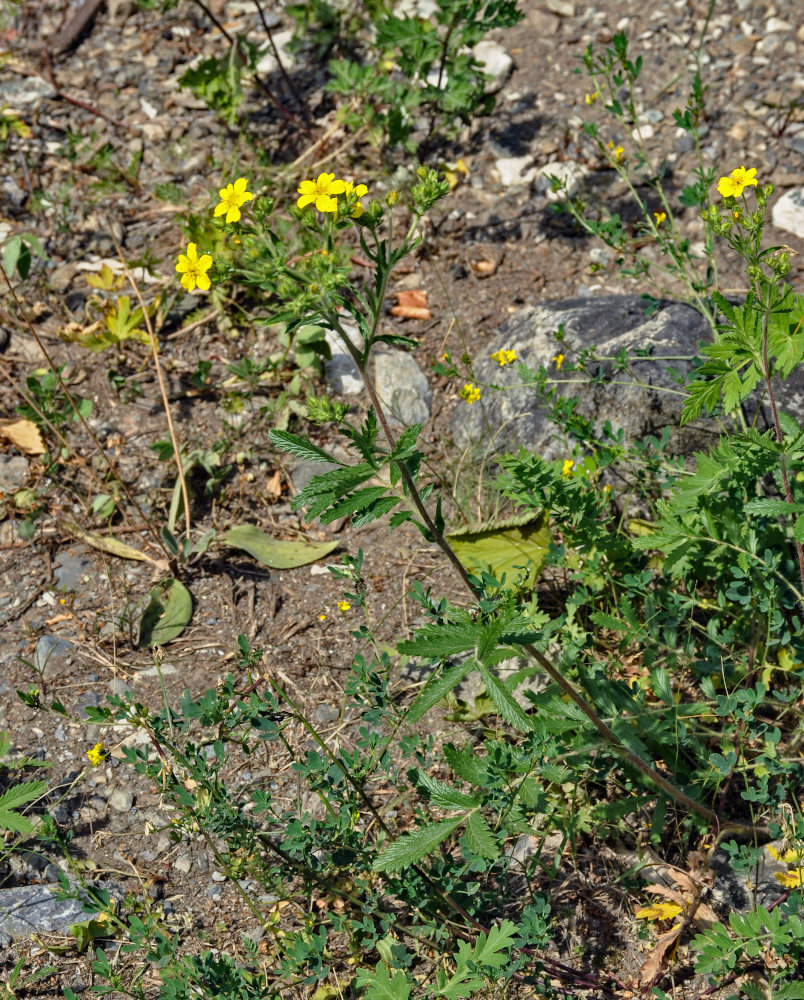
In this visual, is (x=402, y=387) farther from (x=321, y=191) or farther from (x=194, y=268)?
(x=321, y=191)

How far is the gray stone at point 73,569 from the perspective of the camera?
3.53 metres

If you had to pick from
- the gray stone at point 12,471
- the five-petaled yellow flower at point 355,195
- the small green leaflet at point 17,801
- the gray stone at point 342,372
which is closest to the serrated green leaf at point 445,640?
the five-petaled yellow flower at point 355,195

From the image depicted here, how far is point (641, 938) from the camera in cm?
250

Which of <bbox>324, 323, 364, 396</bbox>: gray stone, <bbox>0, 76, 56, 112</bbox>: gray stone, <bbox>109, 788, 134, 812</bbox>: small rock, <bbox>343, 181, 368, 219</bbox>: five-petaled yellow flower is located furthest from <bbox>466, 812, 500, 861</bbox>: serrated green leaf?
<bbox>0, 76, 56, 112</bbox>: gray stone

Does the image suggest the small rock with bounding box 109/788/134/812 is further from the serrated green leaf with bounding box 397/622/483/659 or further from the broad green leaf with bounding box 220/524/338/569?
the serrated green leaf with bounding box 397/622/483/659

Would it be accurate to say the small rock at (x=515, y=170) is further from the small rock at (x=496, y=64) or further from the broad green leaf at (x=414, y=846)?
the broad green leaf at (x=414, y=846)

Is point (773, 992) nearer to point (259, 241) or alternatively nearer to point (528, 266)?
point (259, 241)

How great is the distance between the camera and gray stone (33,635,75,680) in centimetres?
327

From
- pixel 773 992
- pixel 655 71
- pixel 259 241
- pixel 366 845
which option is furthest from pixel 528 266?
pixel 773 992

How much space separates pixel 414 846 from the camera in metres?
2.21

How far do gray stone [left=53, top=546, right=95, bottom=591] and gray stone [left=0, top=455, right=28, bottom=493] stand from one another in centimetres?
41

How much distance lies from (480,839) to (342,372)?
7.74ft

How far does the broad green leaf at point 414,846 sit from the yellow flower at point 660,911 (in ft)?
2.19

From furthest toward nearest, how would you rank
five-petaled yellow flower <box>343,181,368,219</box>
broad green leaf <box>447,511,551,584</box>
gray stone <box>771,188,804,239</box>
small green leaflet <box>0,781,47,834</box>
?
gray stone <box>771,188,804,239</box>, broad green leaf <box>447,511,551,584</box>, small green leaflet <box>0,781,47,834</box>, five-petaled yellow flower <box>343,181,368,219</box>
